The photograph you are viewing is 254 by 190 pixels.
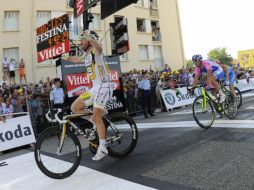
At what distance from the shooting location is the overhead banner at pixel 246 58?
40.4 metres

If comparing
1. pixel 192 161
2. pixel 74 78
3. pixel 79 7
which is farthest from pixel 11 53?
pixel 192 161

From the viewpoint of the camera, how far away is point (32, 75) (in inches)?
1006

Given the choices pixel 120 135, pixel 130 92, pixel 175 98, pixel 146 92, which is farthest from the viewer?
pixel 175 98

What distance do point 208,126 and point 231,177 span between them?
12.5 ft

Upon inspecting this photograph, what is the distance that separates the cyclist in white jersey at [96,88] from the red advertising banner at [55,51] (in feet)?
20.9

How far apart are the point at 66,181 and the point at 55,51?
8.13 m

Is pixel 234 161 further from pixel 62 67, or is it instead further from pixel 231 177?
pixel 62 67

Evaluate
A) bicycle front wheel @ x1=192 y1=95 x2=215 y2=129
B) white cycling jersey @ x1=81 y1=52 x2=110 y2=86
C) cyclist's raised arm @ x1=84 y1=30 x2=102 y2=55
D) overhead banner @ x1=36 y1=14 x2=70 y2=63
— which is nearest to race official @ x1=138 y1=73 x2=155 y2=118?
overhead banner @ x1=36 y1=14 x2=70 y2=63

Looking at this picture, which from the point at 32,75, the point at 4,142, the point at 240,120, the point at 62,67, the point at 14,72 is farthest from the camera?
the point at 32,75

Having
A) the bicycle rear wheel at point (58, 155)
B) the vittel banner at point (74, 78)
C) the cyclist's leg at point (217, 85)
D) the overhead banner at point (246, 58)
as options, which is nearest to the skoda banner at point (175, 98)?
the vittel banner at point (74, 78)

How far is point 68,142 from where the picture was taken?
532 cm

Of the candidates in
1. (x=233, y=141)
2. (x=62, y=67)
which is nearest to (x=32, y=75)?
(x=62, y=67)

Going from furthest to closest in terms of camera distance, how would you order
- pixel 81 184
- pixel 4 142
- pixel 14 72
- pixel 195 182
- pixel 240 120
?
1. pixel 14 72
2. pixel 4 142
3. pixel 240 120
4. pixel 81 184
5. pixel 195 182

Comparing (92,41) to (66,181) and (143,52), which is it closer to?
(66,181)
